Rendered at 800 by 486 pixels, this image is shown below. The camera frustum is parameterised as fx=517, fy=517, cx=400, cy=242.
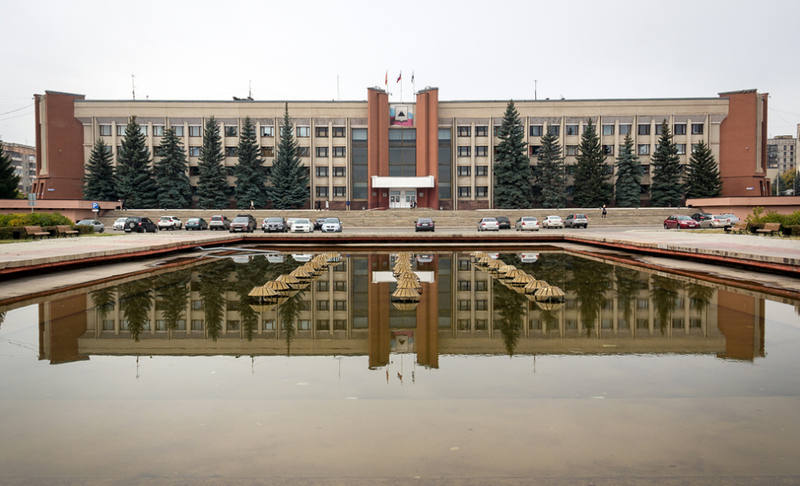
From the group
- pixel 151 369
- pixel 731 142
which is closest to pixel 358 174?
pixel 731 142

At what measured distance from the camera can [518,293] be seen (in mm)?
11031

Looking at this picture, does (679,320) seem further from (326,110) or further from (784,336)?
(326,110)

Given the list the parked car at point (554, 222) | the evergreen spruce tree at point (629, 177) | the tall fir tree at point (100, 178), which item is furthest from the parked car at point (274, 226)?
the evergreen spruce tree at point (629, 177)

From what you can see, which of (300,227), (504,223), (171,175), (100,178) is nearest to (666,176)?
(504,223)

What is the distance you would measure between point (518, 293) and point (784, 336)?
4.73 metres

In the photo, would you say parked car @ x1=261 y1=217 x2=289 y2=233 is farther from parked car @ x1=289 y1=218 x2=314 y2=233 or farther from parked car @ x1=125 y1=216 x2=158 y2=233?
parked car @ x1=125 y1=216 x2=158 y2=233

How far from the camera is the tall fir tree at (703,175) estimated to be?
66438mm

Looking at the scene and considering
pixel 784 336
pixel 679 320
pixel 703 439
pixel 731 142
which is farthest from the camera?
pixel 731 142

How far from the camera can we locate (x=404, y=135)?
236ft

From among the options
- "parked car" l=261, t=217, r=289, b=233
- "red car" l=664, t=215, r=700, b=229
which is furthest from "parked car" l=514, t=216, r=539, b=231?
"parked car" l=261, t=217, r=289, b=233

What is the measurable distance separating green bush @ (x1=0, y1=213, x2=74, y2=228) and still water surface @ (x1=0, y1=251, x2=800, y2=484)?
75.5ft

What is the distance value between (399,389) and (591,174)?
67255 millimetres

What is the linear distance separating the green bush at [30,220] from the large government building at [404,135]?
41.0 m

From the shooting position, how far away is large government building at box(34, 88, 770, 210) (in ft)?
230
